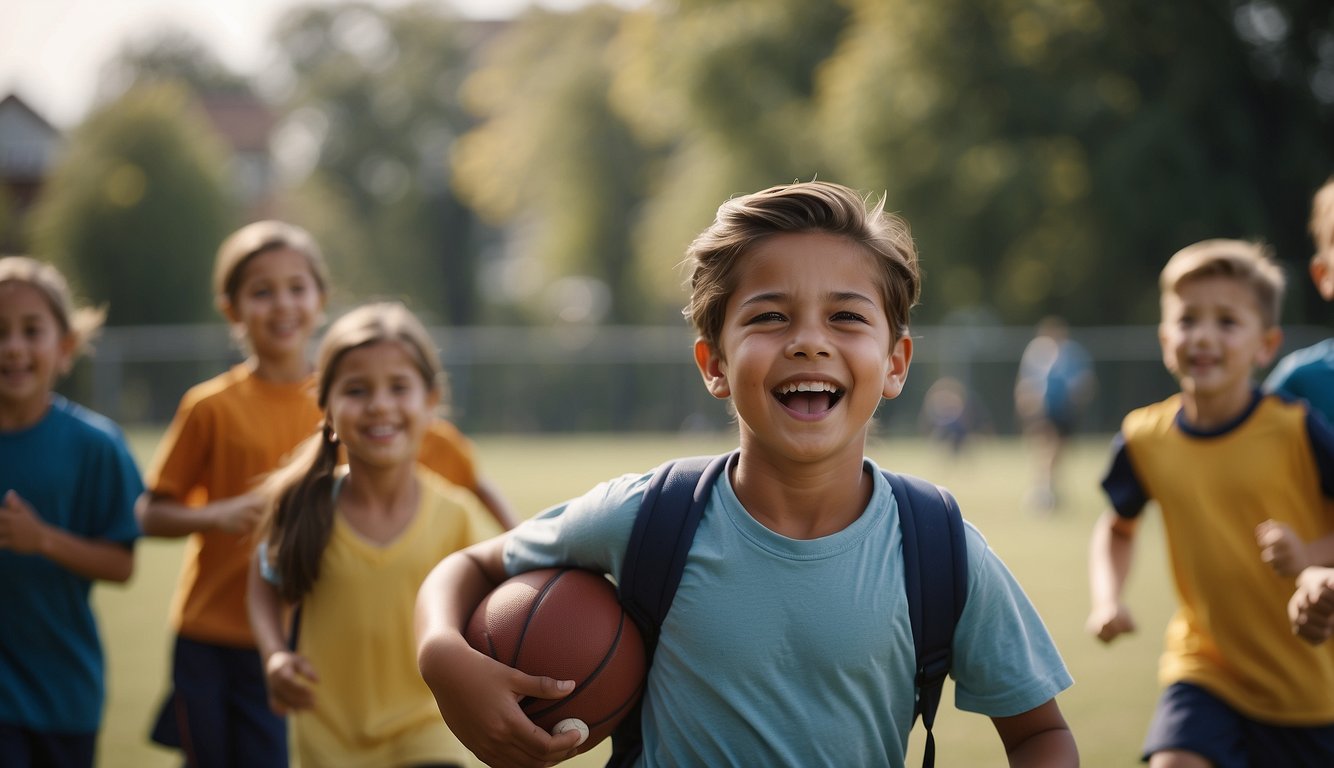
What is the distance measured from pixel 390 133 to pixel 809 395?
185 feet

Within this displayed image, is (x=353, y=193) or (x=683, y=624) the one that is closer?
(x=683, y=624)

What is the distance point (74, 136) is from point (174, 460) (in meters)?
41.8

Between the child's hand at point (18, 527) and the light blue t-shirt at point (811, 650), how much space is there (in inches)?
84.7

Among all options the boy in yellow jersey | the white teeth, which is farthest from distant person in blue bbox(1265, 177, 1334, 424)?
the white teeth

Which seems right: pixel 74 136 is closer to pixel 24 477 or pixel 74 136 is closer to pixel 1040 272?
pixel 1040 272

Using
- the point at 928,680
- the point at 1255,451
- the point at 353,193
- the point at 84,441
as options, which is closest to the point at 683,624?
the point at 928,680

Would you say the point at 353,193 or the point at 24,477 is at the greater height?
the point at 353,193

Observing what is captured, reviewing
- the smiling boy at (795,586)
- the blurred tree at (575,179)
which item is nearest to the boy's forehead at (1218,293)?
the smiling boy at (795,586)

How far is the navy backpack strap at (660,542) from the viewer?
8.77 ft

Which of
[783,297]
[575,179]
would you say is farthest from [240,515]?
[575,179]

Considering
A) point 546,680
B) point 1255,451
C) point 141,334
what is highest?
point 141,334

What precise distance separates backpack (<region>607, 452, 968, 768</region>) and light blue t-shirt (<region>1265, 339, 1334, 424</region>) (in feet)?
6.81

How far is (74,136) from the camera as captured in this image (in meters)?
42.1

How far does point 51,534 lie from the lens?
13.3ft
